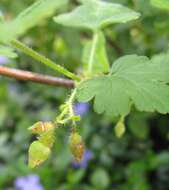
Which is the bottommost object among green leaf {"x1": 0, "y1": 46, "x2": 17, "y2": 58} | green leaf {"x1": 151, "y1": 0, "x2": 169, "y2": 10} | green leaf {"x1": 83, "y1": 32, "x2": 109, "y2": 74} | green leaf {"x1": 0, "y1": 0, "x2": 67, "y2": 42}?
green leaf {"x1": 83, "y1": 32, "x2": 109, "y2": 74}

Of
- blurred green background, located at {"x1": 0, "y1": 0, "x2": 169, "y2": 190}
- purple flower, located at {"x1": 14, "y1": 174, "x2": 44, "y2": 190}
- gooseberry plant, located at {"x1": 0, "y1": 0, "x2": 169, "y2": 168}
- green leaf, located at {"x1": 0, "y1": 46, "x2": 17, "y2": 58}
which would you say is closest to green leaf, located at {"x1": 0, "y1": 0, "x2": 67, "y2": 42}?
gooseberry plant, located at {"x1": 0, "y1": 0, "x2": 169, "y2": 168}

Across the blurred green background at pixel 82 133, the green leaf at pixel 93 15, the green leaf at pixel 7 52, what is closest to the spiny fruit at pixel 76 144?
the green leaf at pixel 7 52

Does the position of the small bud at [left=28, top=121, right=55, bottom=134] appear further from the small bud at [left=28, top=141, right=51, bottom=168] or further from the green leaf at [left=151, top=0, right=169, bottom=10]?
the green leaf at [left=151, top=0, right=169, bottom=10]

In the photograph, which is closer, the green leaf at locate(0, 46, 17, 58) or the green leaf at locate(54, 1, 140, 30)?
the green leaf at locate(0, 46, 17, 58)

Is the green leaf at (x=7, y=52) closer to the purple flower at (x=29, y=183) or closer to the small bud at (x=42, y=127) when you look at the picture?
the small bud at (x=42, y=127)

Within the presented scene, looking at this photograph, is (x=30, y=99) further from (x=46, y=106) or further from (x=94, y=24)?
(x=94, y=24)

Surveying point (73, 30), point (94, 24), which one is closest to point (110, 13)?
point (94, 24)
